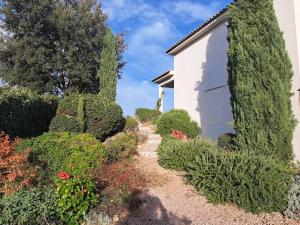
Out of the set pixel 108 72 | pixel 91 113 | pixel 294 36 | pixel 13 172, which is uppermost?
pixel 108 72

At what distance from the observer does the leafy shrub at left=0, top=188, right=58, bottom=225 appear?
515 cm

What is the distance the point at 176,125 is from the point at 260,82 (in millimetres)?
5927

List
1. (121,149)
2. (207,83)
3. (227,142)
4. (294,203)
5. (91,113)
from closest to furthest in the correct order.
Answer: (294,203), (121,149), (227,142), (91,113), (207,83)

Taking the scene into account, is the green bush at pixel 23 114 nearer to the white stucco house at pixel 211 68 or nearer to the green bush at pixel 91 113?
the green bush at pixel 91 113

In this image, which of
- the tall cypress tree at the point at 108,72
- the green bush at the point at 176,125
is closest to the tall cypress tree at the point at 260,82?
the green bush at the point at 176,125

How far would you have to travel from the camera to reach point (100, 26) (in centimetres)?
2425

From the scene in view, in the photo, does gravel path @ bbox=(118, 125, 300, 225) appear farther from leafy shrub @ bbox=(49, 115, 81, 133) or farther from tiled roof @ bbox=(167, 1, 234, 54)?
tiled roof @ bbox=(167, 1, 234, 54)

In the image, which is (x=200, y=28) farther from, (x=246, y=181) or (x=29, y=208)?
(x=29, y=208)

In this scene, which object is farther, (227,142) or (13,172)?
(227,142)

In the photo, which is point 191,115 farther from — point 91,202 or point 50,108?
point 91,202

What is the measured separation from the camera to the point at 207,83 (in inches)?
614

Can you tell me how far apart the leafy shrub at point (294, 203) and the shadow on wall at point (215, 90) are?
6.71 metres

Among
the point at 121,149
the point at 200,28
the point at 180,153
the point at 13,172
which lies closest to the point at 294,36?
the point at 180,153

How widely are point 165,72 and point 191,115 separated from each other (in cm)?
497
